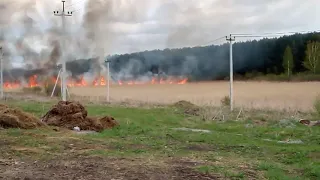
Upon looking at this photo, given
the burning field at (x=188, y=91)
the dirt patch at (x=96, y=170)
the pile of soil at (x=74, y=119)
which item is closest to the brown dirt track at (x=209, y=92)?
the burning field at (x=188, y=91)

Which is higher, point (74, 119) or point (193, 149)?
point (74, 119)

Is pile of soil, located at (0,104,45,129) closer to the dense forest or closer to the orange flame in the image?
the dense forest

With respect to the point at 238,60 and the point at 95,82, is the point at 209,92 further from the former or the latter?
the point at 95,82

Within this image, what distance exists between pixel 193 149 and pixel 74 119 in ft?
28.7

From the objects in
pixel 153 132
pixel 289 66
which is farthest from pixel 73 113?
pixel 289 66

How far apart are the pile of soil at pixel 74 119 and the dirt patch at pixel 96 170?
9.46m

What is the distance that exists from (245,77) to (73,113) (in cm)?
4930

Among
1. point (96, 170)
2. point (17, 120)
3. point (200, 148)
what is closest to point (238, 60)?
point (17, 120)

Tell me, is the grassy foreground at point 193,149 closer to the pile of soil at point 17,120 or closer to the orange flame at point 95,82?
the pile of soil at point 17,120

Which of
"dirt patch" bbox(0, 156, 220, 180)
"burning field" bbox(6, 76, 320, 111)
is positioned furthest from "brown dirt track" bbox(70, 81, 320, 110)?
"dirt patch" bbox(0, 156, 220, 180)

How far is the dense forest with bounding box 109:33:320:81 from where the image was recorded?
7519 cm

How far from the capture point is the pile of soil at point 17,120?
22.2 m

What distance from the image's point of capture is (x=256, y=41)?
283 ft

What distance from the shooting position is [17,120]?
22344 mm
